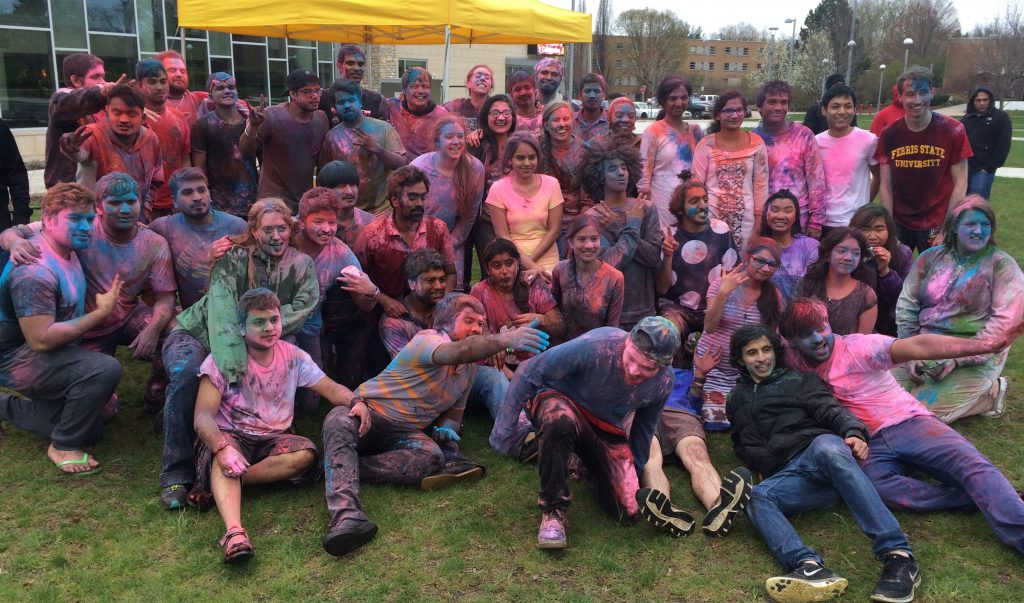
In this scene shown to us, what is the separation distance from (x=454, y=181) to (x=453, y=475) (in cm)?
244

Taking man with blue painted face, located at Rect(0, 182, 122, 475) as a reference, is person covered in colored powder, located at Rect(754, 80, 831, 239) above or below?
above

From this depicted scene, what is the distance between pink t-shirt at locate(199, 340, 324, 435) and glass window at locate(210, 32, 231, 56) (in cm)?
1703

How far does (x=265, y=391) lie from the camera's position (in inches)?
163

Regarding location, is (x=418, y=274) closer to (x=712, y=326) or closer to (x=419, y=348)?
(x=419, y=348)

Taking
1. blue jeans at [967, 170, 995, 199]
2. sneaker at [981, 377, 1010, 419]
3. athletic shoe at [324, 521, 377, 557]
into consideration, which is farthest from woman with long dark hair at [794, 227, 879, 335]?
blue jeans at [967, 170, 995, 199]

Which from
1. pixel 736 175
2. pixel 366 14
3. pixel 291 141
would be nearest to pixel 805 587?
pixel 736 175

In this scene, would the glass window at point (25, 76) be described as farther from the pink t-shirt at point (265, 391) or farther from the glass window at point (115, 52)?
the pink t-shirt at point (265, 391)

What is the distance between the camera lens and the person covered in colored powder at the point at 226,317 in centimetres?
411

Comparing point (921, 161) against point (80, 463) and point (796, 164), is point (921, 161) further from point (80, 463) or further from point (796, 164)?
point (80, 463)

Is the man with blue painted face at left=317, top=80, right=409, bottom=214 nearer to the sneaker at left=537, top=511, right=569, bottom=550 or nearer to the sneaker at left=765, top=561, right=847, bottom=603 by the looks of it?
the sneaker at left=537, top=511, right=569, bottom=550

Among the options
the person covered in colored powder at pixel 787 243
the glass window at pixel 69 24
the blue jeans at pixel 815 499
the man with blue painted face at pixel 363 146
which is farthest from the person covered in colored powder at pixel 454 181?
the glass window at pixel 69 24

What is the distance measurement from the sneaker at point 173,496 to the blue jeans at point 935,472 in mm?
3548

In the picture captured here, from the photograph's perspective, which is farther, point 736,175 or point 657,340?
point 736,175

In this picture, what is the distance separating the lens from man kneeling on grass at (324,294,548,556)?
4.03 m
